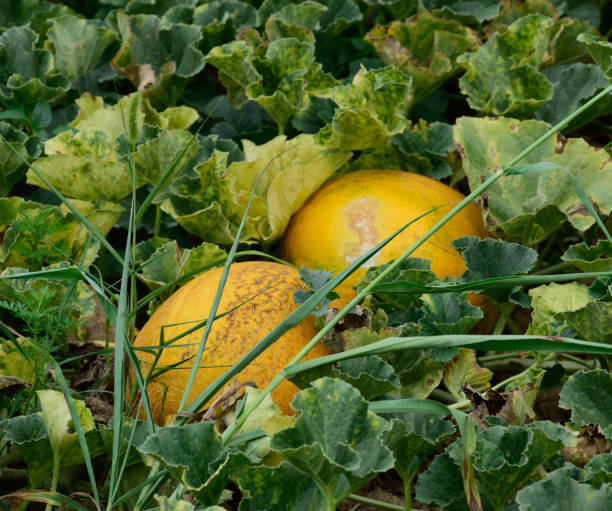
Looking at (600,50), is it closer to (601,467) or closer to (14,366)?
(601,467)

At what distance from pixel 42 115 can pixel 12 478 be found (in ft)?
3.88

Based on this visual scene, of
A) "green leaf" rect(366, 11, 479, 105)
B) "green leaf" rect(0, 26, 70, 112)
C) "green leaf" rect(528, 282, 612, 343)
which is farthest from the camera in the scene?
"green leaf" rect(0, 26, 70, 112)

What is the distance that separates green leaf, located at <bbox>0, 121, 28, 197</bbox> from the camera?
2037mm

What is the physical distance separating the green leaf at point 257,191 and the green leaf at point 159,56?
49cm

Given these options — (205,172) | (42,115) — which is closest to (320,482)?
(205,172)

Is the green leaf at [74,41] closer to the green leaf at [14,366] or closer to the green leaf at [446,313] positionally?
the green leaf at [14,366]

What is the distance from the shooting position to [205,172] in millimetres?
1963

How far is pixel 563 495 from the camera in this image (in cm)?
104

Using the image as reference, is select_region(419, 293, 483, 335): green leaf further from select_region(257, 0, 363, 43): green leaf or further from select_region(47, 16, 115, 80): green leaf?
select_region(47, 16, 115, 80): green leaf

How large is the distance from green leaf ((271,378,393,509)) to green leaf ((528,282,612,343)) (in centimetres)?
54

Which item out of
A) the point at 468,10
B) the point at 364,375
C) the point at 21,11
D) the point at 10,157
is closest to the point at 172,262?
the point at 10,157

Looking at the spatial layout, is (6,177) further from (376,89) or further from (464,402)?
Result: (464,402)

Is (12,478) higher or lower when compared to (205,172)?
lower

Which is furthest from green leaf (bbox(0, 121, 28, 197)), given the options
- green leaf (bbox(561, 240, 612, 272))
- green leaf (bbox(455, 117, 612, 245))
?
green leaf (bbox(561, 240, 612, 272))
